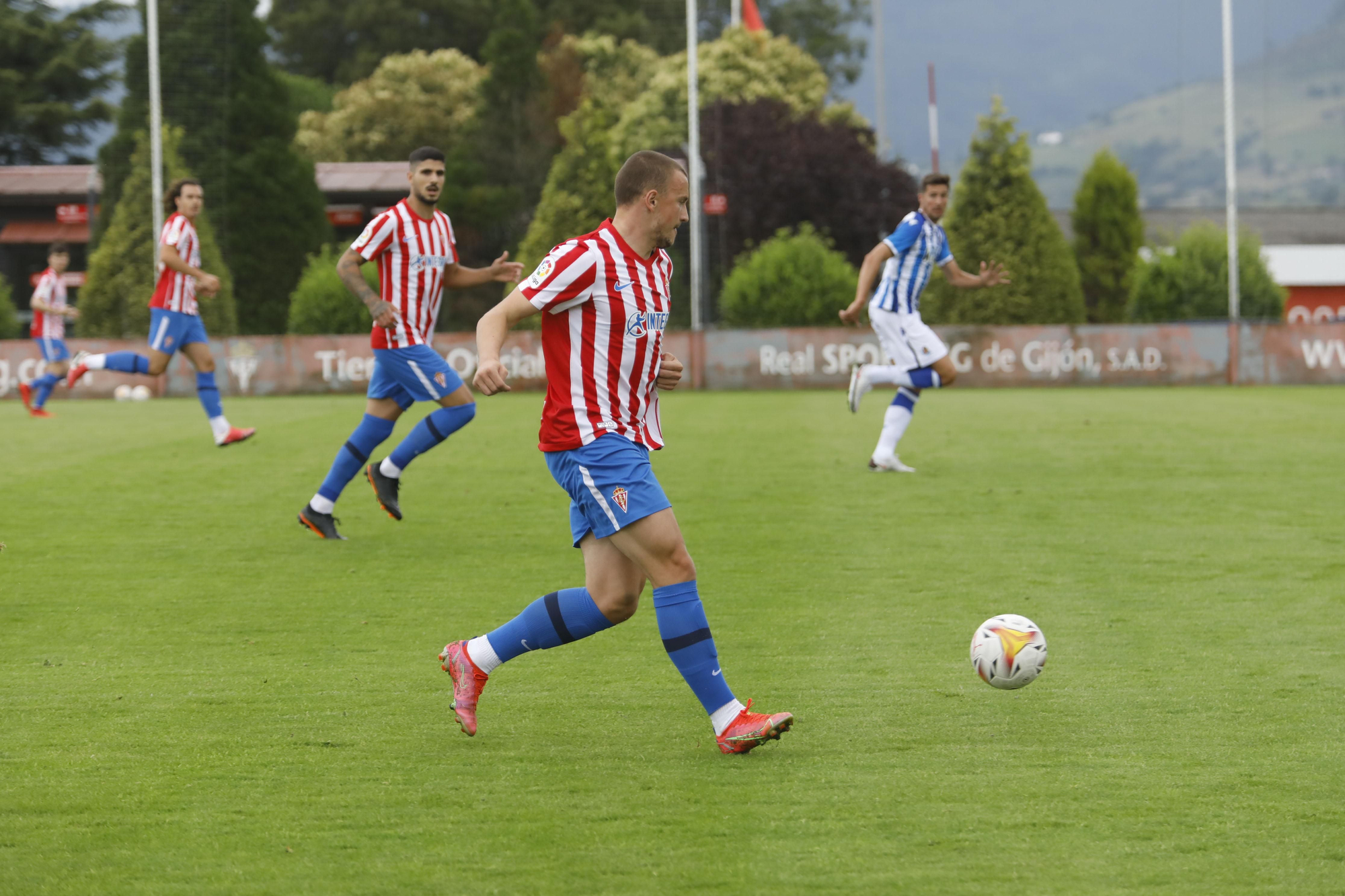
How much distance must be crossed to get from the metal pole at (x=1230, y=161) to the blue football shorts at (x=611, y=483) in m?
25.6

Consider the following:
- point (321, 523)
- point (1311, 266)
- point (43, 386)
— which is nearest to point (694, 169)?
point (43, 386)

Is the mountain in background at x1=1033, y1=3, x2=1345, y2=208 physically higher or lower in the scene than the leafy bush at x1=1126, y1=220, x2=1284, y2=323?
higher

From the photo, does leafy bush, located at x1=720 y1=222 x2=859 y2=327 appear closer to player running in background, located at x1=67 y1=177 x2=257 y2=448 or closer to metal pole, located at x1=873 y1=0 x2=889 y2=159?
player running in background, located at x1=67 y1=177 x2=257 y2=448

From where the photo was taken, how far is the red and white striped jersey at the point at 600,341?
4426 mm

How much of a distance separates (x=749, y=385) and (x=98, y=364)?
12.3m

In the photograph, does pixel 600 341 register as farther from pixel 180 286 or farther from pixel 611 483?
pixel 180 286

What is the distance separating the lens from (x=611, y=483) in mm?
4340

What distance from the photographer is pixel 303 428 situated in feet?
52.6

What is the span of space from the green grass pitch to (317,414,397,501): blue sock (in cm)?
31

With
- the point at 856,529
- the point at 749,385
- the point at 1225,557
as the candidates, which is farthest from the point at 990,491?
the point at 749,385

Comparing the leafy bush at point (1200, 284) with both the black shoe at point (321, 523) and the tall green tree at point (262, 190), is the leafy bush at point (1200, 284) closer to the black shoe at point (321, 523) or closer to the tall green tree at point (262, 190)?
the tall green tree at point (262, 190)

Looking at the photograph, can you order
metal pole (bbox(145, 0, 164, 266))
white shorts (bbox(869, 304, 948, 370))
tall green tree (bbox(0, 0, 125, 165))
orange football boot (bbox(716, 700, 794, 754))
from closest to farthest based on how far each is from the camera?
orange football boot (bbox(716, 700, 794, 754)) → white shorts (bbox(869, 304, 948, 370)) → metal pole (bbox(145, 0, 164, 266)) → tall green tree (bbox(0, 0, 125, 165))

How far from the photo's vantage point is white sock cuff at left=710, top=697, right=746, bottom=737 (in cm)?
428

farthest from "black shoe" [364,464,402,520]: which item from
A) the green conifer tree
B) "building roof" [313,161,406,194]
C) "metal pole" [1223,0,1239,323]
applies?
"building roof" [313,161,406,194]
